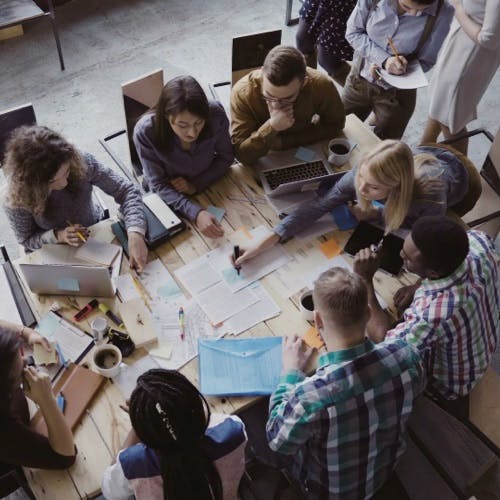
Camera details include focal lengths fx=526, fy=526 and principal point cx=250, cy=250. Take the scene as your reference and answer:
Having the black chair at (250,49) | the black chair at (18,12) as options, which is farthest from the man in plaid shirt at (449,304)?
the black chair at (18,12)

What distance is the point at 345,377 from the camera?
1577mm


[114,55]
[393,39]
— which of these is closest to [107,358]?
[393,39]

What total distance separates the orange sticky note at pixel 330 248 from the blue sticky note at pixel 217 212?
0.46 m

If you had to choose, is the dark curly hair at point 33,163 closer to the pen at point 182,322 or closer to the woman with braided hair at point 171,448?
the pen at point 182,322

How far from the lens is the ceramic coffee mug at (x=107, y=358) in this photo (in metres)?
1.81

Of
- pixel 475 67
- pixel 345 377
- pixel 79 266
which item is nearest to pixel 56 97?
pixel 79 266

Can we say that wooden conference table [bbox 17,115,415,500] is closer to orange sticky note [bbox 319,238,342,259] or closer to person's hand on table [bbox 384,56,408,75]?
orange sticky note [bbox 319,238,342,259]

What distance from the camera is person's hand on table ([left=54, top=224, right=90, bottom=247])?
83.2 inches

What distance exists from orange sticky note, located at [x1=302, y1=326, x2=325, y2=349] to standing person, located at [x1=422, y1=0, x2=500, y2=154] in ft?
6.24

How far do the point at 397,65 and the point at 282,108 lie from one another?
2.73 feet

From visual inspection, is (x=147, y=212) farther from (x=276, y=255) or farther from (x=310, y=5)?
(x=310, y=5)

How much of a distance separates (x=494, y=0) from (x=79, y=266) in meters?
2.36

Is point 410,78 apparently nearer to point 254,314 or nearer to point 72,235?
point 254,314

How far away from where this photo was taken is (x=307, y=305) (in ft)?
6.65
